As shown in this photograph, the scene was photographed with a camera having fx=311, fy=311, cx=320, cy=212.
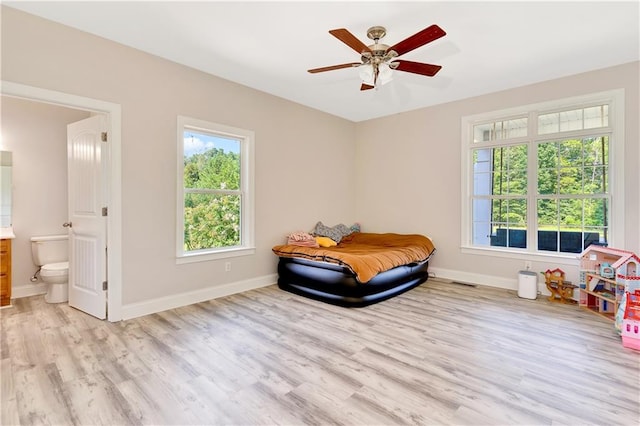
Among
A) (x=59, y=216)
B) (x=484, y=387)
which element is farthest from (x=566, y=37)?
(x=59, y=216)

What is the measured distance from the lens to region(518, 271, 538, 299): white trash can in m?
3.84

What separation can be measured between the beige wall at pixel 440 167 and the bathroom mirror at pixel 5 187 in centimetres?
507

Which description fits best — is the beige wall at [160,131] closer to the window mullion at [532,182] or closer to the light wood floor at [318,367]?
the light wood floor at [318,367]

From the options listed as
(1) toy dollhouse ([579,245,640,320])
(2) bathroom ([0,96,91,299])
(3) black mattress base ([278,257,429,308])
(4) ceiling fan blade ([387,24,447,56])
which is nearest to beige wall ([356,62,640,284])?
(1) toy dollhouse ([579,245,640,320])

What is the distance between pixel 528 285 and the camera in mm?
3859

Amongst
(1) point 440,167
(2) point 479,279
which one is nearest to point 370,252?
(2) point 479,279

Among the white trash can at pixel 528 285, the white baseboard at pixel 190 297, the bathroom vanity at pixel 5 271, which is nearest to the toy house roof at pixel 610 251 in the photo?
the white trash can at pixel 528 285

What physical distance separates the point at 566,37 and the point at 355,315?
3.42 m

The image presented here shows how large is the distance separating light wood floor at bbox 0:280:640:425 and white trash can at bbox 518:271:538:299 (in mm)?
426

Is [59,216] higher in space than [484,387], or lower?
higher

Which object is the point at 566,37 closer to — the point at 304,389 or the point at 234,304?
the point at 304,389

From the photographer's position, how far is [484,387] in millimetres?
1984

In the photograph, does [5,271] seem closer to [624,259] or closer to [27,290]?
[27,290]

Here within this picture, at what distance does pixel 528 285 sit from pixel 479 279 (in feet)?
2.43
